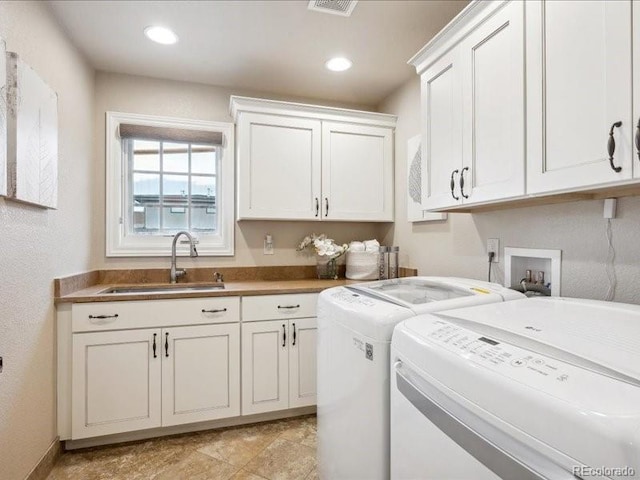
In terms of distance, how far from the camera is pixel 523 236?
66.5 inches

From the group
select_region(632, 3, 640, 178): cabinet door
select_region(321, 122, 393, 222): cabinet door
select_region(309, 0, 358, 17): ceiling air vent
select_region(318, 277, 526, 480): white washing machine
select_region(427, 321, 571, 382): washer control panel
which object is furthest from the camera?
select_region(321, 122, 393, 222): cabinet door

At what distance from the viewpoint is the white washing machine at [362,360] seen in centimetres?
115

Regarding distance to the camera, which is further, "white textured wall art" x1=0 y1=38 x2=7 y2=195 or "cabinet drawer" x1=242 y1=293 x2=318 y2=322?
"cabinet drawer" x1=242 y1=293 x2=318 y2=322

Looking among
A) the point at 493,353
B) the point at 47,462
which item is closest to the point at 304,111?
the point at 493,353

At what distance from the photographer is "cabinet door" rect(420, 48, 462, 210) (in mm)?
1637

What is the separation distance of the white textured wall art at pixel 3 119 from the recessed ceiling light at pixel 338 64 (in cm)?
173

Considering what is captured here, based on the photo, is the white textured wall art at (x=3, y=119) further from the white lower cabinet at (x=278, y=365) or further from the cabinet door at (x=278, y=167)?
the white lower cabinet at (x=278, y=365)

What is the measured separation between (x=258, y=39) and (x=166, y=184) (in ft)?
4.19

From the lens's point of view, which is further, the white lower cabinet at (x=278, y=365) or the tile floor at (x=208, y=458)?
the white lower cabinet at (x=278, y=365)

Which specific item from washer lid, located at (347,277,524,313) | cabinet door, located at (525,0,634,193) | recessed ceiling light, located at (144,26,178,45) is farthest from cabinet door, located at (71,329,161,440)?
cabinet door, located at (525,0,634,193)

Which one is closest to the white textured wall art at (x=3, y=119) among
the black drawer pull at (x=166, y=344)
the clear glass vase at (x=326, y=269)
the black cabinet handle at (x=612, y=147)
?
the black drawer pull at (x=166, y=344)

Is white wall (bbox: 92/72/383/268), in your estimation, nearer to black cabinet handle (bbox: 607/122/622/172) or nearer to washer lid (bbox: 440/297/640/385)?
washer lid (bbox: 440/297/640/385)

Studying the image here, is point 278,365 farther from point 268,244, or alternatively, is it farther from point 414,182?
point 414,182

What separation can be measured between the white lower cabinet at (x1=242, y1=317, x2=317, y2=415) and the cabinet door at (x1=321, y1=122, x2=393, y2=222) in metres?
0.88
